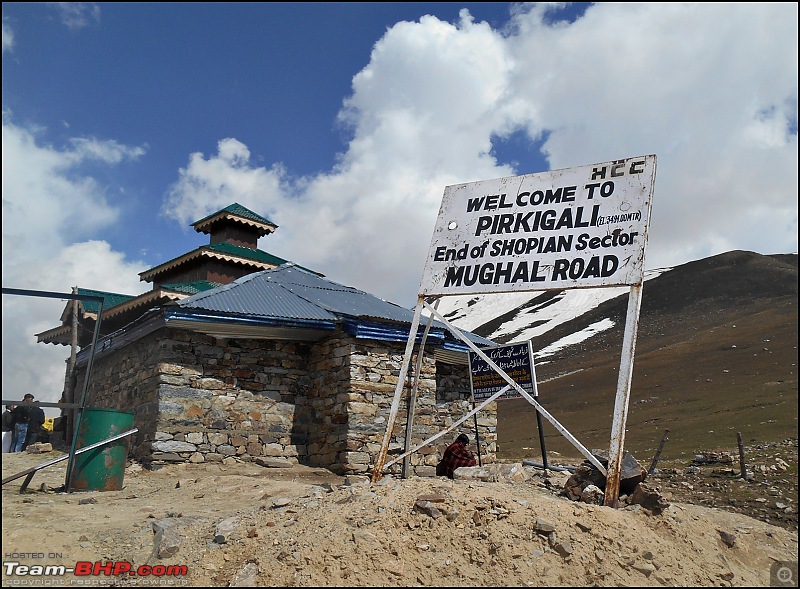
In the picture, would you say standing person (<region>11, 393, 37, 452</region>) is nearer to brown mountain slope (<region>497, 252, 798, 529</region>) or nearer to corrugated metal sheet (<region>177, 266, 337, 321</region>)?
corrugated metal sheet (<region>177, 266, 337, 321</region>)

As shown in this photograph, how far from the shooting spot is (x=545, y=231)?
929cm

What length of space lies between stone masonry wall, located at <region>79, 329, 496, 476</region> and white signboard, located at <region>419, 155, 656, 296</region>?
3.44m

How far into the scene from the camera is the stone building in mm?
12016

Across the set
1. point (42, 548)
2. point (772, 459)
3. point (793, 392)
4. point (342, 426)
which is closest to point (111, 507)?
point (42, 548)

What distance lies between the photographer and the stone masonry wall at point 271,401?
12.0 m

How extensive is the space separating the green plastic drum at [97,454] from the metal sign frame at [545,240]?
12.7ft

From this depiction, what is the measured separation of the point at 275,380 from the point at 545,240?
633 centimetres

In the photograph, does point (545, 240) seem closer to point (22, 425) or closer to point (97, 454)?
point (97, 454)

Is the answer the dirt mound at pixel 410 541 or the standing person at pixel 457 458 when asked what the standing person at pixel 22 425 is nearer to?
the dirt mound at pixel 410 541

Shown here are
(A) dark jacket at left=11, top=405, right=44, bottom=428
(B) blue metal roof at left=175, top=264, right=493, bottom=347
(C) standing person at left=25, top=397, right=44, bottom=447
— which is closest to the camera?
(B) blue metal roof at left=175, top=264, right=493, bottom=347

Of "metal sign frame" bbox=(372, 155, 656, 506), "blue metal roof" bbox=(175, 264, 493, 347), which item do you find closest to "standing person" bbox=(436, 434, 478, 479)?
"metal sign frame" bbox=(372, 155, 656, 506)

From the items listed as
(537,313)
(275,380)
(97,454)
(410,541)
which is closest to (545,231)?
(410,541)

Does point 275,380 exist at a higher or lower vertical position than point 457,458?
higher

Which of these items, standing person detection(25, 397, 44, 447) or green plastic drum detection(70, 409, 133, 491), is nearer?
green plastic drum detection(70, 409, 133, 491)
